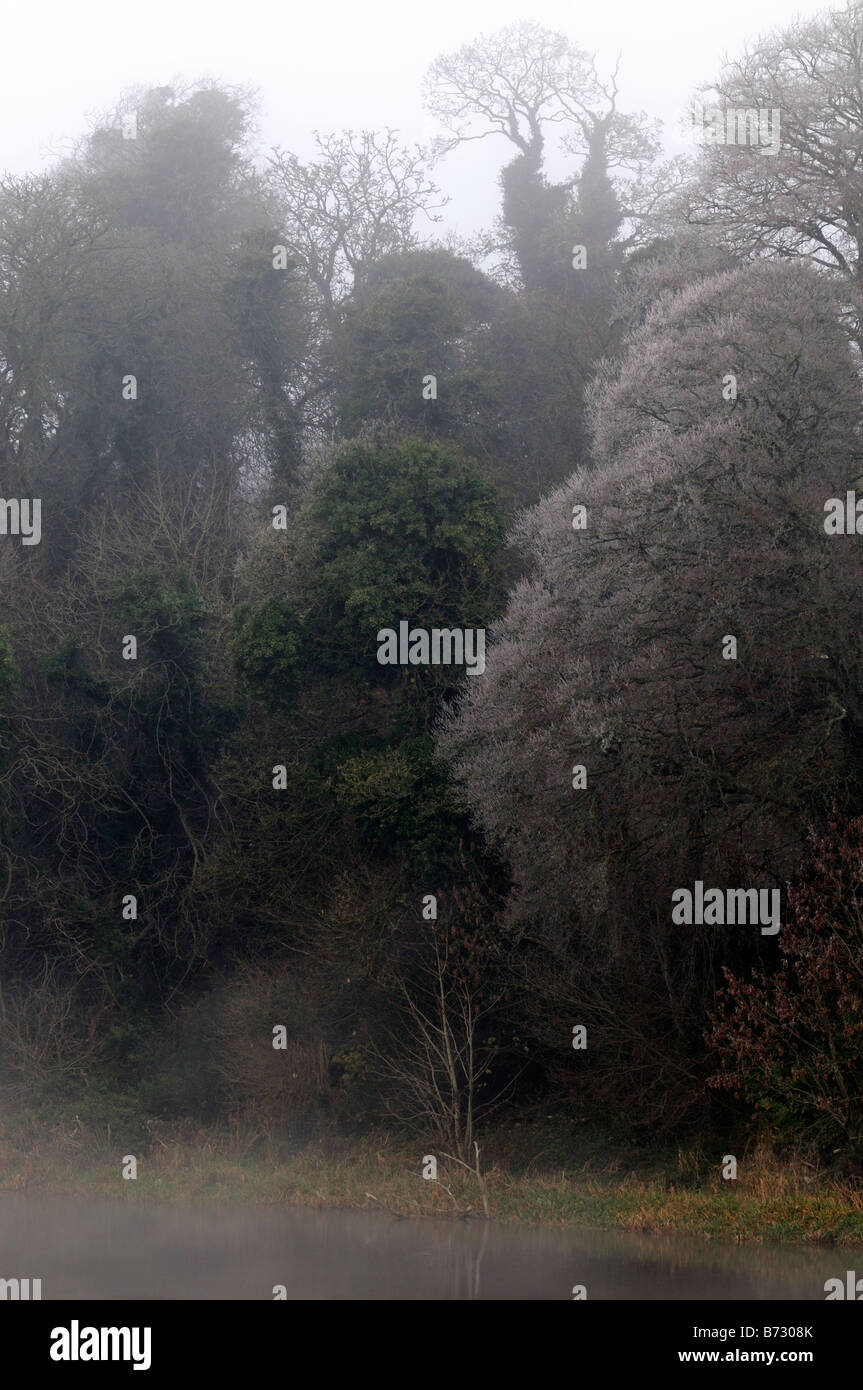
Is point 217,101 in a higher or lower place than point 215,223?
higher

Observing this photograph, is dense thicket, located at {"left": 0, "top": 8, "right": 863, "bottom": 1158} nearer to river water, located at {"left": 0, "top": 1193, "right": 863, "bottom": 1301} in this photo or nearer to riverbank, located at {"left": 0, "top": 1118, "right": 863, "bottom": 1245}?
riverbank, located at {"left": 0, "top": 1118, "right": 863, "bottom": 1245}

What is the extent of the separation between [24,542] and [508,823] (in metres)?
14.4

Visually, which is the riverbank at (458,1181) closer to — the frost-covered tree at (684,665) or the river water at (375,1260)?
the river water at (375,1260)

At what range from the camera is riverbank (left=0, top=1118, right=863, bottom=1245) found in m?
14.2

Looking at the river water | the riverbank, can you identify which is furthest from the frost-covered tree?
the river water

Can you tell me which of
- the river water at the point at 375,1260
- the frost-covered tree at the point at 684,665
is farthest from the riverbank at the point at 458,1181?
the frost-covered tree at the point at 684,665

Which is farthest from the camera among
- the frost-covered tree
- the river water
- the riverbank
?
the frost-covered tree

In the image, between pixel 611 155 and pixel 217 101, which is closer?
pixel 611 155

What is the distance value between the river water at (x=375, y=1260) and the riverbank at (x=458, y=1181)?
441mm

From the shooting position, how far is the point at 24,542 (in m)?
29.0

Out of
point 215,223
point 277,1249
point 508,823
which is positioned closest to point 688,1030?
point 508,823

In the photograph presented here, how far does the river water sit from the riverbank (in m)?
0.44

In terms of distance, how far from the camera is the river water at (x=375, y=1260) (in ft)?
39.9

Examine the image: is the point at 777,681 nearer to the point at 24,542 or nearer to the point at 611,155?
the point at 24,542
